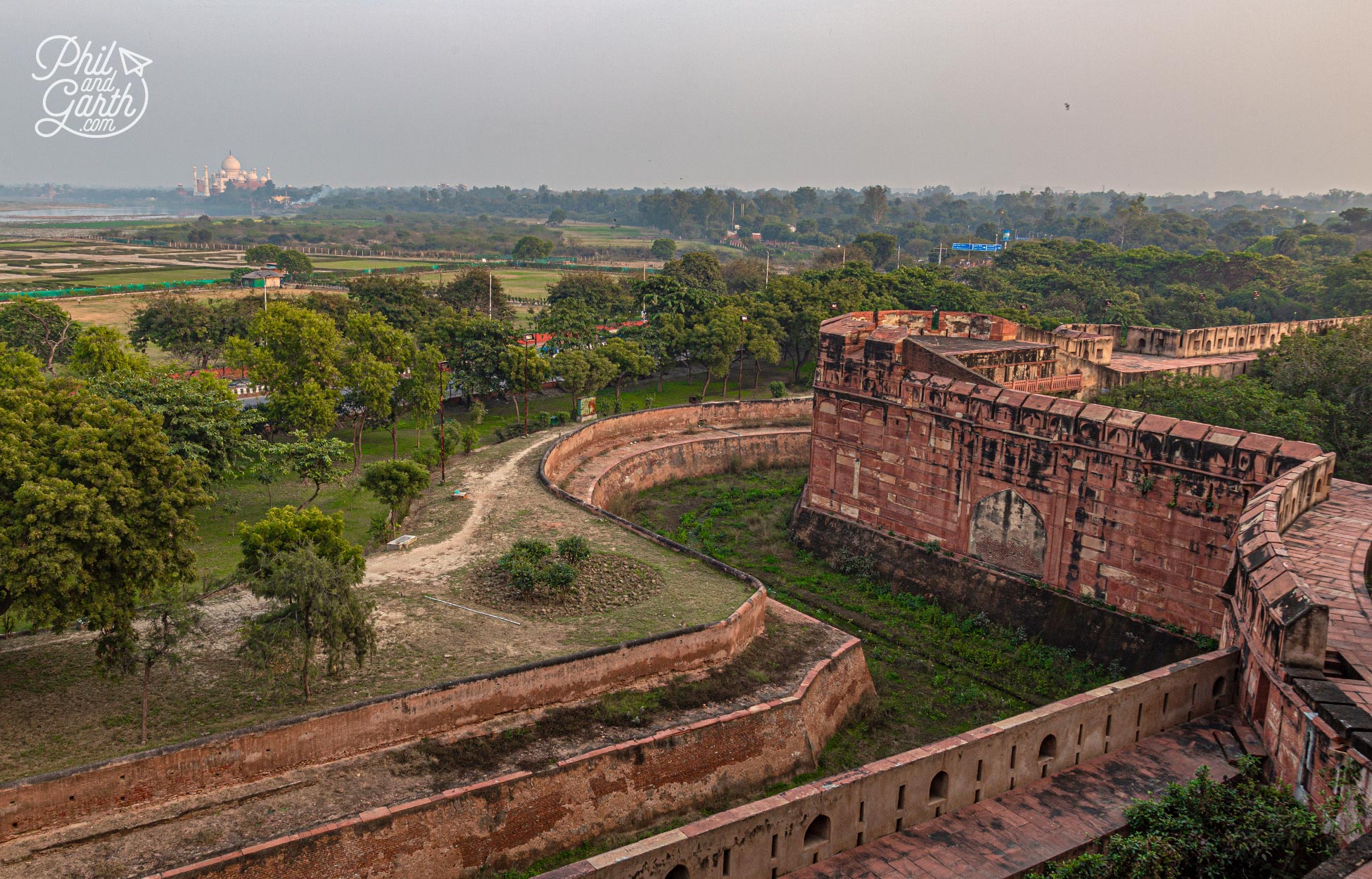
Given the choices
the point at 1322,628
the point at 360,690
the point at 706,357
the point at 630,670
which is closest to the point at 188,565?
the point at 360,690

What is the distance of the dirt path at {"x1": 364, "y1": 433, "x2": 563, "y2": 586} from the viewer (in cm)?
2264

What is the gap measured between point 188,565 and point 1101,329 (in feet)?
119

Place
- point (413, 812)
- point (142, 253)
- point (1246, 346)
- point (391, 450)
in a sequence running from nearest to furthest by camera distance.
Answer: point (413, 812), point (391, 450), point (1246, 346), point (142, 253)

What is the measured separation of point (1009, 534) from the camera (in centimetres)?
2430

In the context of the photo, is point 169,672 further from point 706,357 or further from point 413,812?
point 706,357

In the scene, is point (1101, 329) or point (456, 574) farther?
point (1101, 329)

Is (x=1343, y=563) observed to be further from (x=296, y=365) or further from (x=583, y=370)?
(x=296, y=365)

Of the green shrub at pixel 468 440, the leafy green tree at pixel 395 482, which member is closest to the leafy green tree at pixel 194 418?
the leafy green tree at pixel 395 482

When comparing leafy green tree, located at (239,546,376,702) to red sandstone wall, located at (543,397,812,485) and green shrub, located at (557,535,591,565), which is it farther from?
red sandstone wall, located at (543,397,812,485)

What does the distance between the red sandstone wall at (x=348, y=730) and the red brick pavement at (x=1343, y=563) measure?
10200 millimetres

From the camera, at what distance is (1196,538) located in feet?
66.9

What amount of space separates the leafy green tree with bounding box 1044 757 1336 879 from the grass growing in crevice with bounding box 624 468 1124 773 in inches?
314

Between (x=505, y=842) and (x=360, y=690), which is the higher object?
(x=360, y=690)

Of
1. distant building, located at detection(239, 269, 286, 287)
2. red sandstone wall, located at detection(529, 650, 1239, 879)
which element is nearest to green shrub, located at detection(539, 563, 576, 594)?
red sandstone wall, located at detection(529, 650, 1239, 879)
